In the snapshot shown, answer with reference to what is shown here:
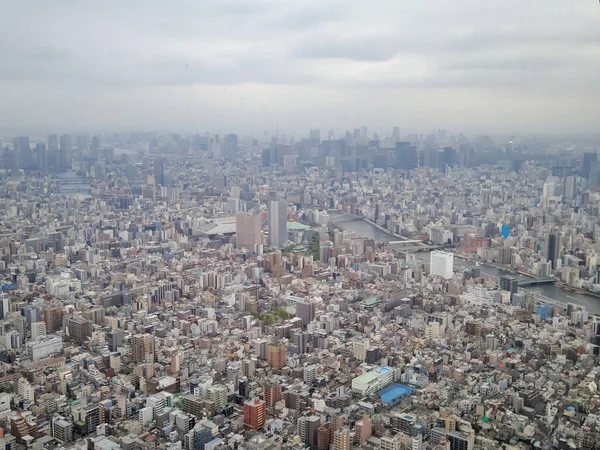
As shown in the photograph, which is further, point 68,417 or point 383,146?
point 383,146

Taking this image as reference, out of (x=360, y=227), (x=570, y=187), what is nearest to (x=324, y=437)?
(x=570, y=187)

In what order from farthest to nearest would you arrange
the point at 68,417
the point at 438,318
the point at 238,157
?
1. the point at 238,157
2. the point at 438,318
3. the point at 68,417

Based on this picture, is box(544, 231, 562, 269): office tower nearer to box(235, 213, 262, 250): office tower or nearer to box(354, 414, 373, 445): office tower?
box(354, 414, 373, 445): office tower

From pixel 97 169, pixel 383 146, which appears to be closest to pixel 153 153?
pixel 97 169

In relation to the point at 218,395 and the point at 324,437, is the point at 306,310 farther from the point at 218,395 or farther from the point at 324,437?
the point at 324,437

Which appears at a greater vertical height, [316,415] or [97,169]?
[97,169]

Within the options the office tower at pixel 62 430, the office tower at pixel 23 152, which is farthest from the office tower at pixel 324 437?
the office tower at pixel 23 152

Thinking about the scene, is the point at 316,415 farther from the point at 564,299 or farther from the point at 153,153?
the point at 153,153

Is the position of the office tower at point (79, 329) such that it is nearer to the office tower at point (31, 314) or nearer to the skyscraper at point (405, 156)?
the office tower at point (31, 314)
